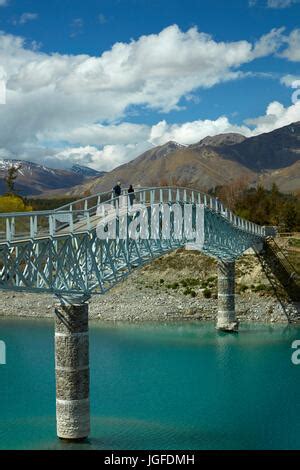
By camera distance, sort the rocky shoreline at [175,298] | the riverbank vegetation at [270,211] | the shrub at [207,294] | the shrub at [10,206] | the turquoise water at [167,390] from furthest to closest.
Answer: the riverbank vegetation at [270,211]
the shrub at [10,206]
the shrub at [207,294]
the rocky shoreline at [175,298]
the turquoise water at [167,390]

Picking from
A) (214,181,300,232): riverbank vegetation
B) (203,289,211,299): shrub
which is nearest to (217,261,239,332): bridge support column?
(203,289,211,299): shrub

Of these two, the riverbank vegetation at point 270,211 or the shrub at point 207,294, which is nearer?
the shrub at point 207,294

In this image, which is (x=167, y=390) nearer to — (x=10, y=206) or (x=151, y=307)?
(x=151, y=307)

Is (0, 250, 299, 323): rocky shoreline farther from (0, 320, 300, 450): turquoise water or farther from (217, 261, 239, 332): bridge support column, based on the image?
(0, 320, 300, 450): turquoise water

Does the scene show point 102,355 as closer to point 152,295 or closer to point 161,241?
point 161,241

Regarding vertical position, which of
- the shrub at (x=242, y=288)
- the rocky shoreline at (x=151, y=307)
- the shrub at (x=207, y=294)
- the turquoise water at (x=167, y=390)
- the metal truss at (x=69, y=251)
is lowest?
the turquoise water at (x=167, y=390)

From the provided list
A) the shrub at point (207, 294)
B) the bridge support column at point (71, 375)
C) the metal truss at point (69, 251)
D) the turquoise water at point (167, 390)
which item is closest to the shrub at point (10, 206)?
the turquoise water at point (167, 390)

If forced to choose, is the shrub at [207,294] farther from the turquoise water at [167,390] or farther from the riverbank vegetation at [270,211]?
the riverbank vegetation at [270,211]
